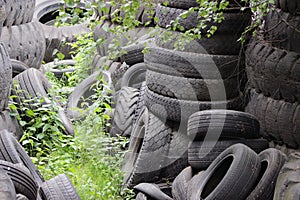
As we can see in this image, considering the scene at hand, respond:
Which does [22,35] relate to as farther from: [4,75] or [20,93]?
[4,75]

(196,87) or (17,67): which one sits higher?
(196,87)

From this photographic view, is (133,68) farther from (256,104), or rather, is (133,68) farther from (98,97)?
(256,104)

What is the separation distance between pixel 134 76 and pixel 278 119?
227 cm

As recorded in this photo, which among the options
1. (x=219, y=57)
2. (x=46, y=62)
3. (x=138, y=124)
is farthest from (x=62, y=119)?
(x=46, y=62)

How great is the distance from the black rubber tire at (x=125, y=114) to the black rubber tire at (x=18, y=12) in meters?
1.64

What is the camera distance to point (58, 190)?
3523 millimetres

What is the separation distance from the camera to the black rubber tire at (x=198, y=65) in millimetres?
4188

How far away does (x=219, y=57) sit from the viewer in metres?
4.20

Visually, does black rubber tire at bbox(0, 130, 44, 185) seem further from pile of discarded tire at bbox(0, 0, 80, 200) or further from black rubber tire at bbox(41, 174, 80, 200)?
black rubber tire at bbox(41, 174, 80, 200)

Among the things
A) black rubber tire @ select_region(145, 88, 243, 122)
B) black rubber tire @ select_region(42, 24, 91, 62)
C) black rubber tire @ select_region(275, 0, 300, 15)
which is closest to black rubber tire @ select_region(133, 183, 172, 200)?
black rubber tire @ select_region(145, 88, 243, 122)

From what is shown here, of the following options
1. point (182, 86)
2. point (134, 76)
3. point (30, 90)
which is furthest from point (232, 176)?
point (30, 90)

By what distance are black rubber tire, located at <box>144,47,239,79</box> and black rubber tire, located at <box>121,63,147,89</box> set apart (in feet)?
4.41

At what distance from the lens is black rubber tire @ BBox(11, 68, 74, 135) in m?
5.38

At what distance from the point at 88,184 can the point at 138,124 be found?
66 centimetres
